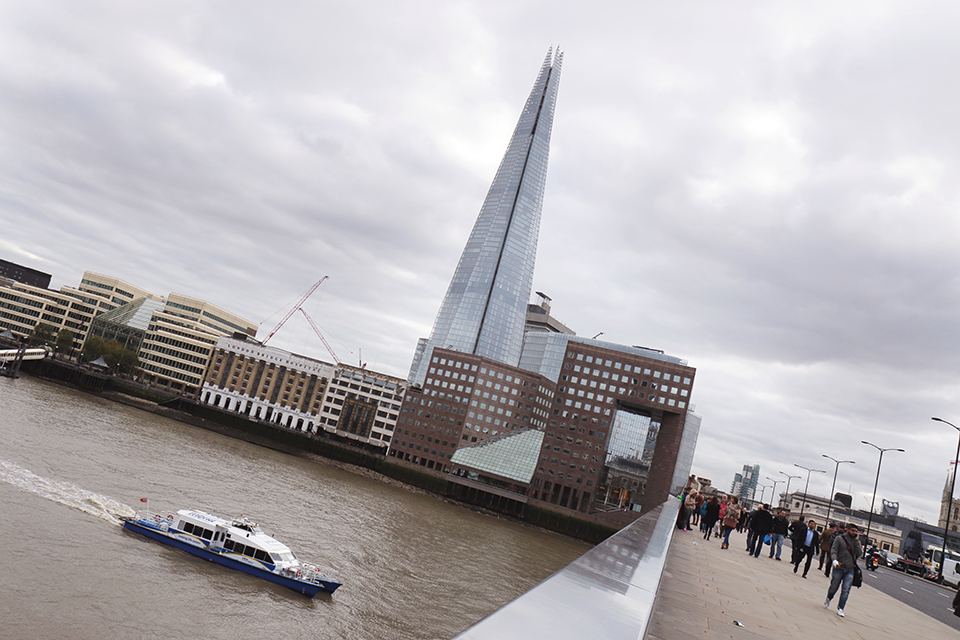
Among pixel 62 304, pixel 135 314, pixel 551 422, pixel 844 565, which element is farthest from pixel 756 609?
pixel 62 304

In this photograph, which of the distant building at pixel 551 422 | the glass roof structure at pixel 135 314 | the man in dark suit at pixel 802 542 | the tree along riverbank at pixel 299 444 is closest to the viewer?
the man in dark suit at pixel 802 542

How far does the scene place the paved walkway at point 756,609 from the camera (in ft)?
22.7

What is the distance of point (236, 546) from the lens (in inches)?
1102

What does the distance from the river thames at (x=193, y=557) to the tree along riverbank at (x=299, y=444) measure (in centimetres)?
3048

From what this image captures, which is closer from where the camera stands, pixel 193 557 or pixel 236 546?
pixel 236 546

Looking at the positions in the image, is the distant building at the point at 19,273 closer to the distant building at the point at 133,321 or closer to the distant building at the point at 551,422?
the distant building at the point at 133,321

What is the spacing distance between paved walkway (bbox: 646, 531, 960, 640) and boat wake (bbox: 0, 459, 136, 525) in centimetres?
2837

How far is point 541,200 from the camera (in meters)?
164

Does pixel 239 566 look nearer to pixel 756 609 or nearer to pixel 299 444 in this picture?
pixel 756 609

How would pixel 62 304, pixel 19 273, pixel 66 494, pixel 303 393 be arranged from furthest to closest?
pixel 19 273 < pixel 62 304 < pixel 303 393 < pixel 66 494

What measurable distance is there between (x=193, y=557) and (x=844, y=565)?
27388 mm

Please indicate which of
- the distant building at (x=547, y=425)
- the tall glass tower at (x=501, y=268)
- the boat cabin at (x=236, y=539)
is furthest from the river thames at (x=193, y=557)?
the tall glass tower at (x=501, y=268)

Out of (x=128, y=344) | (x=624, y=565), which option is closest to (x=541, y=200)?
(x=128, y=344)

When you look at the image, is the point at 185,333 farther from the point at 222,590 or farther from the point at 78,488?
the point at 222,590
